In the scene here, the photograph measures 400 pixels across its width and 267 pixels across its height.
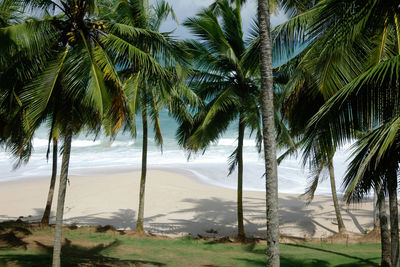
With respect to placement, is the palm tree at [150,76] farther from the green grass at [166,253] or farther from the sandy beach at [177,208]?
the sandy beach at [177,208]

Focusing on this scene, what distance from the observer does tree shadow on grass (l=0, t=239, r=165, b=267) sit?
805cm

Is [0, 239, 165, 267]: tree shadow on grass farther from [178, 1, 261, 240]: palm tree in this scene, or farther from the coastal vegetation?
[178, 1, 261, 240]: palm tree

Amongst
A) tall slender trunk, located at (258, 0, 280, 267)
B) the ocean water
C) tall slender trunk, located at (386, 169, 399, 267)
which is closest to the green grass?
tall slender trunk, located at (386, 169, 399, 267)

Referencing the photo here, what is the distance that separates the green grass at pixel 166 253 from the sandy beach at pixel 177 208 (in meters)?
2.36

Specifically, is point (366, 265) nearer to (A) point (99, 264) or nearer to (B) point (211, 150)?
(A) point (99, 264)

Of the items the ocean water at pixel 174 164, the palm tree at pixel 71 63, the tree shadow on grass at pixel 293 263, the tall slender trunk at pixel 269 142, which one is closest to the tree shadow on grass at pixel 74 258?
the palm tree at pixel 71 63

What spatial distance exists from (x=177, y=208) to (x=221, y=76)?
25.6ft

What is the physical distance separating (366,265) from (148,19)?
924 centimetres

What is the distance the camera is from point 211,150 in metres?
47.5

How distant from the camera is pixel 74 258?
8992 mm

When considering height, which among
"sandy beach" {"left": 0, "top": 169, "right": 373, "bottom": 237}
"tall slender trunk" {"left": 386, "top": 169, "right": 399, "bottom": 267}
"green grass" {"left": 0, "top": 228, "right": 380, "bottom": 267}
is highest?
"tall slender trunk" {"left": 386, "top": 169, "right": 399, "bottom": 267}

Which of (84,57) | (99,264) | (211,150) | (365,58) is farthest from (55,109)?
(211,150)

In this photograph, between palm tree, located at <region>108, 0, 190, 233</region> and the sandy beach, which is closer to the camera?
palm tree, located at <region>108, 0, 190, 233</region>

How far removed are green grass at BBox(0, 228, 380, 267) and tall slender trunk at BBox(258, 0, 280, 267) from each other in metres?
4.83
